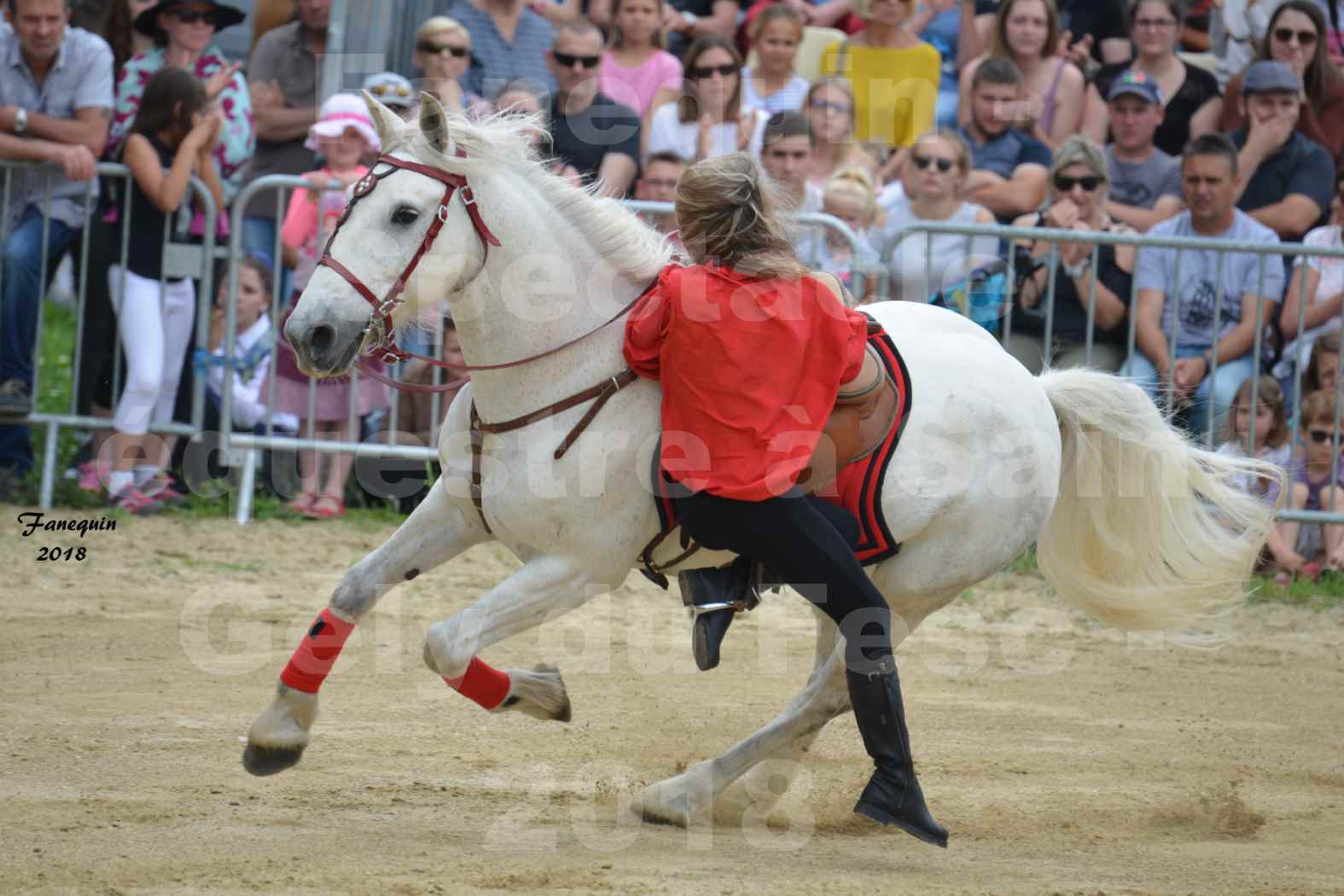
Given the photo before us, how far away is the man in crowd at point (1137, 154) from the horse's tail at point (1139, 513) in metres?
4.30

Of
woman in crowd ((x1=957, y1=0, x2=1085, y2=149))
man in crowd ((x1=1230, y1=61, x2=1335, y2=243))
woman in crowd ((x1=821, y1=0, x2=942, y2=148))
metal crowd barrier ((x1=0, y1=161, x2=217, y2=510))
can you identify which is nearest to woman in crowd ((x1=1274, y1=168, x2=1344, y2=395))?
man in crowd ((x1=1230, y1=61, x2=1335, y2=243))

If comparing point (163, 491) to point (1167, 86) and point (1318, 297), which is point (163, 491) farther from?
point (1167, 86)

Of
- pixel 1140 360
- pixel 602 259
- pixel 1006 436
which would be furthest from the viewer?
pixel 1140 360

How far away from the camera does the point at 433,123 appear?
4.23m

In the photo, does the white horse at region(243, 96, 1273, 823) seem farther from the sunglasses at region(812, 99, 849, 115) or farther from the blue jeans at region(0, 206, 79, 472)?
the blue jeans at region(0, 206, 79, 472)

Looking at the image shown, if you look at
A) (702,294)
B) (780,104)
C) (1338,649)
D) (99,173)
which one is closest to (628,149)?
(780,104)

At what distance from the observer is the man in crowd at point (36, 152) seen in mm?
8312

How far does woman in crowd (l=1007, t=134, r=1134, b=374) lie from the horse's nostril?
15.6 ft

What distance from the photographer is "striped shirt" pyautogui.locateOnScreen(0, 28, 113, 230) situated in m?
8.44

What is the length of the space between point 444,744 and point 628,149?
15.0 ft

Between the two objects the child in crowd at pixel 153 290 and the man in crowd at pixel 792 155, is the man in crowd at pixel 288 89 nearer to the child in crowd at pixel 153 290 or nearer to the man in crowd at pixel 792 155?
the child in crowd at pixel 153 290

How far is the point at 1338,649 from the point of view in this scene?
23.8 feet

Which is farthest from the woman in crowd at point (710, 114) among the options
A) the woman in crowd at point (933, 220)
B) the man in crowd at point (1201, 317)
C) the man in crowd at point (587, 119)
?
the man in crowd at point (1201, 317)

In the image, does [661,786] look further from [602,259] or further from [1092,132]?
[1092,132]
